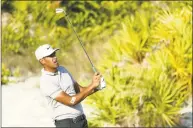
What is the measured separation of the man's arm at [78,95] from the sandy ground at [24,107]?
3824 millimetres

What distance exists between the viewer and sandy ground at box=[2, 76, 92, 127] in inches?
372

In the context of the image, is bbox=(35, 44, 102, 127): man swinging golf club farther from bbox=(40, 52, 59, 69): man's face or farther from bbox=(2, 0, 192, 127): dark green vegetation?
bbox=(2, 0, 192, 127): dark green vegetation

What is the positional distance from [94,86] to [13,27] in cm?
767

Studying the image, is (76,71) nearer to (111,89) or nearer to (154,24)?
(154,24)

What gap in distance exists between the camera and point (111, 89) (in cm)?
884

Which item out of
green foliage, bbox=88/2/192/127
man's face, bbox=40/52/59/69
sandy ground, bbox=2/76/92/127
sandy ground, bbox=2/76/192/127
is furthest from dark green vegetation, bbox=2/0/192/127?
man's face, bbox=40/52/59/69

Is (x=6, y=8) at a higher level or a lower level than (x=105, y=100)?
higher

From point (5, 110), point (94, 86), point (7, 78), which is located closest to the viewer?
point (94, 86)

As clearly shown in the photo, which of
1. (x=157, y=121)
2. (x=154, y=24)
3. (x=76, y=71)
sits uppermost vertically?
(x=154, y=24)

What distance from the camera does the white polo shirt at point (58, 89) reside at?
17.3 feet

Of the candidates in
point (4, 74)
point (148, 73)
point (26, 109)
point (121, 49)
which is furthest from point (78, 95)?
point (4, 74)

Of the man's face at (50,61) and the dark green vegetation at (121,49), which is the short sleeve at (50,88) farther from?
the dark green vegetation at (121,49)

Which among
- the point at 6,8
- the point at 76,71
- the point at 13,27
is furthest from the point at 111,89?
the point at 6,8

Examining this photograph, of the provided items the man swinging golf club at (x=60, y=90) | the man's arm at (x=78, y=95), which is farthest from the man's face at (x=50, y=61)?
the man's arm at (x=78, y=95)
